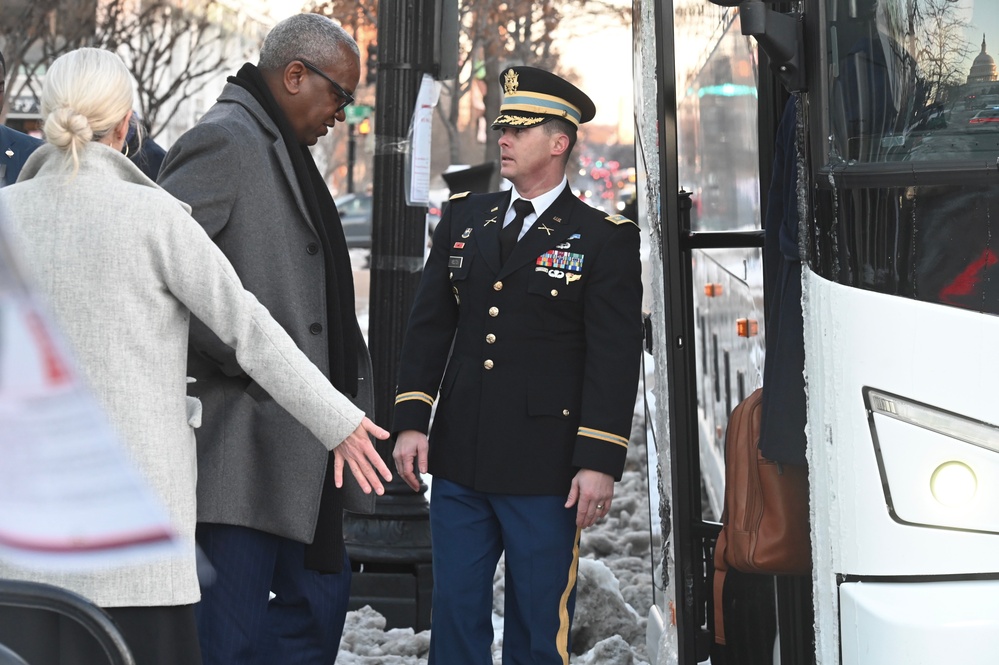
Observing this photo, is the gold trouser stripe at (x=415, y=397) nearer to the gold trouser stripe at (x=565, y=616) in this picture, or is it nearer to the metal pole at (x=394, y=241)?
the gold trouser stripe at (x=565, y=616)

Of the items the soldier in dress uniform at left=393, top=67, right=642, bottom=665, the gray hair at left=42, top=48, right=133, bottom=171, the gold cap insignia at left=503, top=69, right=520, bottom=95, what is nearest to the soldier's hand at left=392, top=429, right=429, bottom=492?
the soldier in dress uniform at left=393, top=67, right=642, bottom=665

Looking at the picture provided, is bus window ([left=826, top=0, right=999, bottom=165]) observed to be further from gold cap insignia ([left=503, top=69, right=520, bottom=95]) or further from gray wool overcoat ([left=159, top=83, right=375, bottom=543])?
gray wool overcoat ([left=159, top=83, right=375, bottom=543])

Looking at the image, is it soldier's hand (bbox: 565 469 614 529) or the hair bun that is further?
soldier's hand (bbox: 565 469 614 529)

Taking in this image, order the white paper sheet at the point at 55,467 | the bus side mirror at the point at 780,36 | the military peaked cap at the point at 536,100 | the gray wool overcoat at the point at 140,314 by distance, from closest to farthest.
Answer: the white paper sheet at the point at 55,467, the gray wool overcoat at the point at 140,314, the bus side mirror at the point at 780,36, the military peaked cap at the point at 536,100

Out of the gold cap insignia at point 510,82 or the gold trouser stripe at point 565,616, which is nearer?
the gold trouser stripe at point 565,616

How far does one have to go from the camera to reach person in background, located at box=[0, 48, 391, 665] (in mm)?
2787

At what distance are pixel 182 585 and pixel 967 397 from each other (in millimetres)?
1596

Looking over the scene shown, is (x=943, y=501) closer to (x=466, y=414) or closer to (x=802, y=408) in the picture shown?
(x=802, y=408)

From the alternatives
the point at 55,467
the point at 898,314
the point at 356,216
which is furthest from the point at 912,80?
the point at 356,216

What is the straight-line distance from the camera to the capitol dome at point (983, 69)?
9.45 feet

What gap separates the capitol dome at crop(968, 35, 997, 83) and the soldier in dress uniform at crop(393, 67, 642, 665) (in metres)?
1.20

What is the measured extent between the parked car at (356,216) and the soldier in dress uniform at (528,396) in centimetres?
3169

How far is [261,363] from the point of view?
9.69 feet

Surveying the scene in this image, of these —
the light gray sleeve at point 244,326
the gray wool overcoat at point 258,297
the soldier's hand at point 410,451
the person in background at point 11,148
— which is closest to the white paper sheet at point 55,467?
the light gray sleeve at point 244,326
